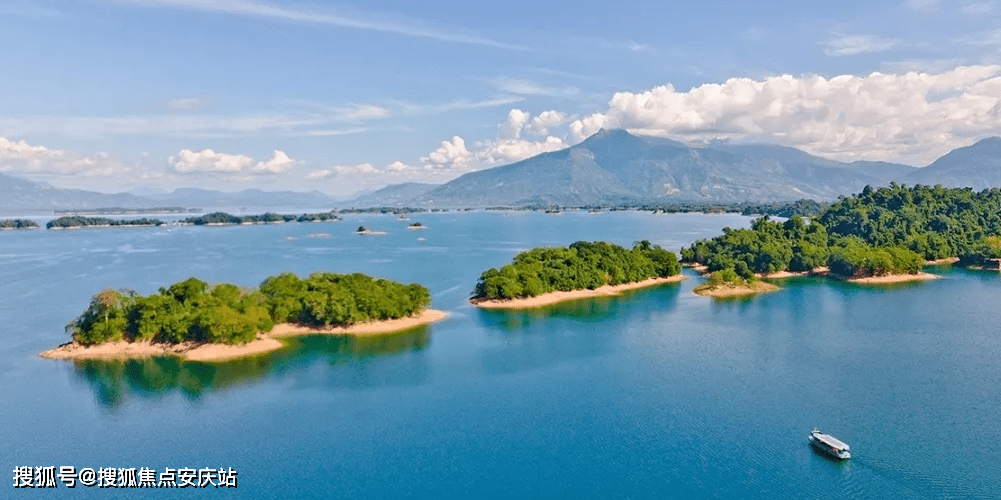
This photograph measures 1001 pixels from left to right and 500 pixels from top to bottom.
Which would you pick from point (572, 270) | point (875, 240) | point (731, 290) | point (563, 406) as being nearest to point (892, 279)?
point (875, 240)

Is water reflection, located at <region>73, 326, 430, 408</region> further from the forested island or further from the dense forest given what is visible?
the dense forest

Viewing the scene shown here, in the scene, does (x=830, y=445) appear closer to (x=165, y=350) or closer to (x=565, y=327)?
(x=565, y=327)

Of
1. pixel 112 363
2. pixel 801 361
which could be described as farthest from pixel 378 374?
pixel 801 361

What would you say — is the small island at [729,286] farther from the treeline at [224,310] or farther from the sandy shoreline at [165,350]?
the sandy shoreline at [165,350]

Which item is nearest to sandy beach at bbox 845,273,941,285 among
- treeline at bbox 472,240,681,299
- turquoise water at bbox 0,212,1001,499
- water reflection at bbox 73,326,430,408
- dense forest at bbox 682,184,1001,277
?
dense forest at bbox 682,184,1001,277

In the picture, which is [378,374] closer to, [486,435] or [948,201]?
[486,435]

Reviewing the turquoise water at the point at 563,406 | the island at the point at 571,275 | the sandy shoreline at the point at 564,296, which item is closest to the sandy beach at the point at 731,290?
the turquoise water at the point at 563,406
